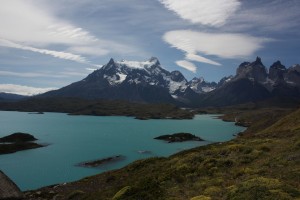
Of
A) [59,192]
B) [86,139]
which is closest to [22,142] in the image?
[86,139]

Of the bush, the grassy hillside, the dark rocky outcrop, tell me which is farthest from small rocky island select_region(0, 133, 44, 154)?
the bush

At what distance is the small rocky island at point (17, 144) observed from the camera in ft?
426

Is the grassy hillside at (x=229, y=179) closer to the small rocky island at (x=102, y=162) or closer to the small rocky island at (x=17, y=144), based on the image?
the small rocky island at (x=102, y=162)

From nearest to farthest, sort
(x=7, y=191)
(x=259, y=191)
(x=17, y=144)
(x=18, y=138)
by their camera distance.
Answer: (x=259, y=191)
(x=7, y=191)
(x=17, y=144)
(x=18, y=138)

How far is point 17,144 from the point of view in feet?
457

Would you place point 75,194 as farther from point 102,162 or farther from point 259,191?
point 102,162

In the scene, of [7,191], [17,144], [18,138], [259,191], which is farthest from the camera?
[18,138]

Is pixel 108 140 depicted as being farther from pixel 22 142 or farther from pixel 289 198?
pixel 289 198

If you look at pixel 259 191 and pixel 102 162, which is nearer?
pixel 259 191

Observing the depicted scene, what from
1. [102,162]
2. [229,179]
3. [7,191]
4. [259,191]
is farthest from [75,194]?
[102,162]

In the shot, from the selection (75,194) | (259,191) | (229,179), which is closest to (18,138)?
(75,194)

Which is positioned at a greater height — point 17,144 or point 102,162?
point 17,144

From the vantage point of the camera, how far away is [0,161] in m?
110

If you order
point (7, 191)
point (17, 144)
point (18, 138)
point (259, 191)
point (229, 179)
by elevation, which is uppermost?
point (259, 191)
